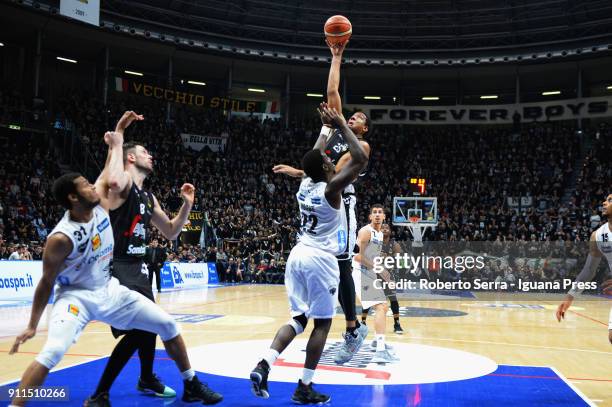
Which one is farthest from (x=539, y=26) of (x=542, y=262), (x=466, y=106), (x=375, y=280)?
(x=375, y=280)

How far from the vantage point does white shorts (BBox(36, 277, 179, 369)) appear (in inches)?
163

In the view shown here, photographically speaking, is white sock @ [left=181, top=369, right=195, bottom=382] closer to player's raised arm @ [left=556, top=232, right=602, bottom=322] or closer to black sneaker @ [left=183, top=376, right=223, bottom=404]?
black sneaker @ [left=183, top=376, right=223, bottom=404]

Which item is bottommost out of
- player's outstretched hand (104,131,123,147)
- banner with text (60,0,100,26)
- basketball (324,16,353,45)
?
player's outstretched hand (104,131,123,147)

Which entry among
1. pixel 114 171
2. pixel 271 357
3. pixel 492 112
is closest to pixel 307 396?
pixel 271 357

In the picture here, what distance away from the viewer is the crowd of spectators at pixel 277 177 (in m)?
25.7

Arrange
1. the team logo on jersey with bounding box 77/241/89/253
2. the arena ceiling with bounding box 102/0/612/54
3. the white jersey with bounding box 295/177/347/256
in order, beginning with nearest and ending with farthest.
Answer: the team logo on jersey with bounding box 77/241/89/253 < the white jersey with bounding box 295/177/347/256 < the arena ceiling with bounding box 102/0/612/54

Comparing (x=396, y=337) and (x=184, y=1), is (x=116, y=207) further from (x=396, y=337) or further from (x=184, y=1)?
(x=184, y=1)

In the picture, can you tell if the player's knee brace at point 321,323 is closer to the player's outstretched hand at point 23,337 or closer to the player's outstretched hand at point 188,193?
the player's outstretched hand at point 188,193

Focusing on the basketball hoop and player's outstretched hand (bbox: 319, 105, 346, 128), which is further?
the basketball hoop

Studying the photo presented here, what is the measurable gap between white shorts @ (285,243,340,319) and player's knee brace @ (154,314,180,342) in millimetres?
1185

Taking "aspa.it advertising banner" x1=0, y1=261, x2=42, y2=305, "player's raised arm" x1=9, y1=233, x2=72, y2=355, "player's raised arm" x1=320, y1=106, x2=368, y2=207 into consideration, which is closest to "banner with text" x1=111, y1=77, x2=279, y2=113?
"aspa.it advertising banner" x1=0, y1=261, x2=42, y2=305

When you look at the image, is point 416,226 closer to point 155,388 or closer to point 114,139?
point 155,388

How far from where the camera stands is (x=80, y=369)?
21.7ft

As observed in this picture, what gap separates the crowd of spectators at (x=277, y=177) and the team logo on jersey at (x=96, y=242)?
16.7 metres
